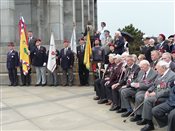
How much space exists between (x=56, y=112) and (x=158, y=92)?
3.23m

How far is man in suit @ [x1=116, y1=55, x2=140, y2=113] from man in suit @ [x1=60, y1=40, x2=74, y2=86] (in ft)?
16.1

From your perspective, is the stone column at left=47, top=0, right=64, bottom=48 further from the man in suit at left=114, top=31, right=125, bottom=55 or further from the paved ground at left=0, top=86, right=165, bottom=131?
the man in suit at left=114, top=31, right=125, bottom=55

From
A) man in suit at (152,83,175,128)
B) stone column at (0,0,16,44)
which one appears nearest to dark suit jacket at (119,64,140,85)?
man in suit at (152,83,175,128)

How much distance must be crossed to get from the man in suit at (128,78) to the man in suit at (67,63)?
16.1 ft

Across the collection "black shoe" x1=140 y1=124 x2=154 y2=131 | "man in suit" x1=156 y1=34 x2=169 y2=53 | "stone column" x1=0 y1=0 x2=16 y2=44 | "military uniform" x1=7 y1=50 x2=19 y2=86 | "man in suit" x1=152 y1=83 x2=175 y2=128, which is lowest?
"black shoe" x1=140 y1=124 x2=154 y2=131

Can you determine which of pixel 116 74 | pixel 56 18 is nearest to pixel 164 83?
pixel 116 74

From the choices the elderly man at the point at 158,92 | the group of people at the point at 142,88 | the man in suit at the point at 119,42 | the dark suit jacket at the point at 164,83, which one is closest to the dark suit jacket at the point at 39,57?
the man in suit at the point at 119,42

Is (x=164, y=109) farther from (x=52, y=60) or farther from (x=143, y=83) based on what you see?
(x=52, y=60)

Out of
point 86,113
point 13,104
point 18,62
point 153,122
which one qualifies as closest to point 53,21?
point 18,62

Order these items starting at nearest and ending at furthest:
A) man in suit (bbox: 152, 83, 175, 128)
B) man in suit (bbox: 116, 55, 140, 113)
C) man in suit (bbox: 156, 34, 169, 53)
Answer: man in suit (bbox: 152, 83, 175, 128) → man in suit (bbox: 116, 55, 140, 113) → man in suit (bbox: 156, 34, 169, 53)

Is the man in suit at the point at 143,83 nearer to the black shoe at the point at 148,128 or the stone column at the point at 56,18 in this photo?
the black shoe at the point at 148,128

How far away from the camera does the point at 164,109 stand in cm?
636

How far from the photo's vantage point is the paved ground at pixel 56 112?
7.67 metres

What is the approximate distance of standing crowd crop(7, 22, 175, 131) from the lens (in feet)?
22.2
